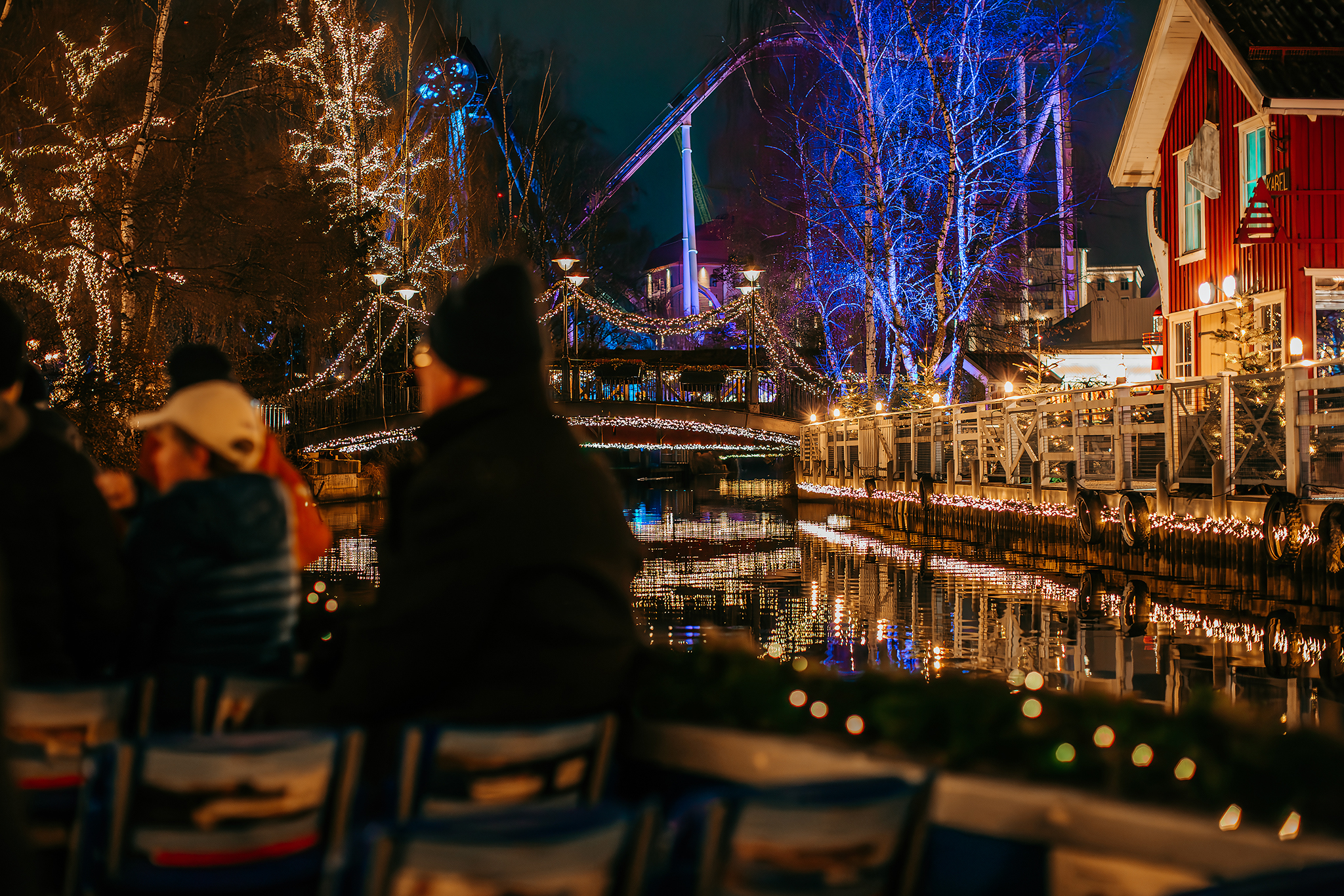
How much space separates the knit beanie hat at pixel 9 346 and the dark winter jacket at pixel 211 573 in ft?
1.52

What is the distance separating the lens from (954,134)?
86.6ft

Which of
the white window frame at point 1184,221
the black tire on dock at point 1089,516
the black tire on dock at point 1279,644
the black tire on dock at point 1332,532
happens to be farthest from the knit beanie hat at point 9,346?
the white window frame at point 1184,221

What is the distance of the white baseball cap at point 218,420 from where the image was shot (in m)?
3.54

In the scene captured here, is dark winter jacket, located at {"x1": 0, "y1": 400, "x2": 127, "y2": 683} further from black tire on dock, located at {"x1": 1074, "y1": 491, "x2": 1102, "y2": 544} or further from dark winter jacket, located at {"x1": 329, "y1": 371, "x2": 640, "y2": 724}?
black tire on dock, located at {"x1": 1074, "y1": 491, "x2": 1102, "y2": 544}

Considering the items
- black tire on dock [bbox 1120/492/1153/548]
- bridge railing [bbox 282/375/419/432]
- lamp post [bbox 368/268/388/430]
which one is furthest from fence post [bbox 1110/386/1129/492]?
bridge railing [bbox 282/375/419/432]

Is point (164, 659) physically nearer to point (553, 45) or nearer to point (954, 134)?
point (954, 134)

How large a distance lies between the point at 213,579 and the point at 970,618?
8.97 meters

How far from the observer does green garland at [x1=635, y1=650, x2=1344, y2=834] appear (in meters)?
2.48

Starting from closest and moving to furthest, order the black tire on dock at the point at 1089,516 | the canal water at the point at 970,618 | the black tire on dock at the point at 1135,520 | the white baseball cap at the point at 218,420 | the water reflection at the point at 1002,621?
the white baseball cap at the point at 218,420
the canal water at the point at 970,618
the water reflection at the point at 1002,621
the black tire on dock at the point at 1135,520
the black tire on dock at the point at 1089,516

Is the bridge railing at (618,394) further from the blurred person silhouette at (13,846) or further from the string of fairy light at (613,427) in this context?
the blurred person silhouette at (13,846)

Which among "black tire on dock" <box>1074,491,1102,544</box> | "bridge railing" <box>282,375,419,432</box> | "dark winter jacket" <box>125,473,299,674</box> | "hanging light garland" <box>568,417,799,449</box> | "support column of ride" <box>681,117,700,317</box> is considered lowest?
"black tire on dock" <box>1074,491,1102,544</box>

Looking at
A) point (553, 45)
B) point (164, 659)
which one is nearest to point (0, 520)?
point (164, 659)

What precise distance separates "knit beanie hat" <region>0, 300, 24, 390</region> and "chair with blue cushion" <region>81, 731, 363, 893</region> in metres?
1.30

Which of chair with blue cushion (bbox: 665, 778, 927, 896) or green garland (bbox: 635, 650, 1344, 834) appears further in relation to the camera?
green garland (bbox: 635, 650, 1344, 834)
